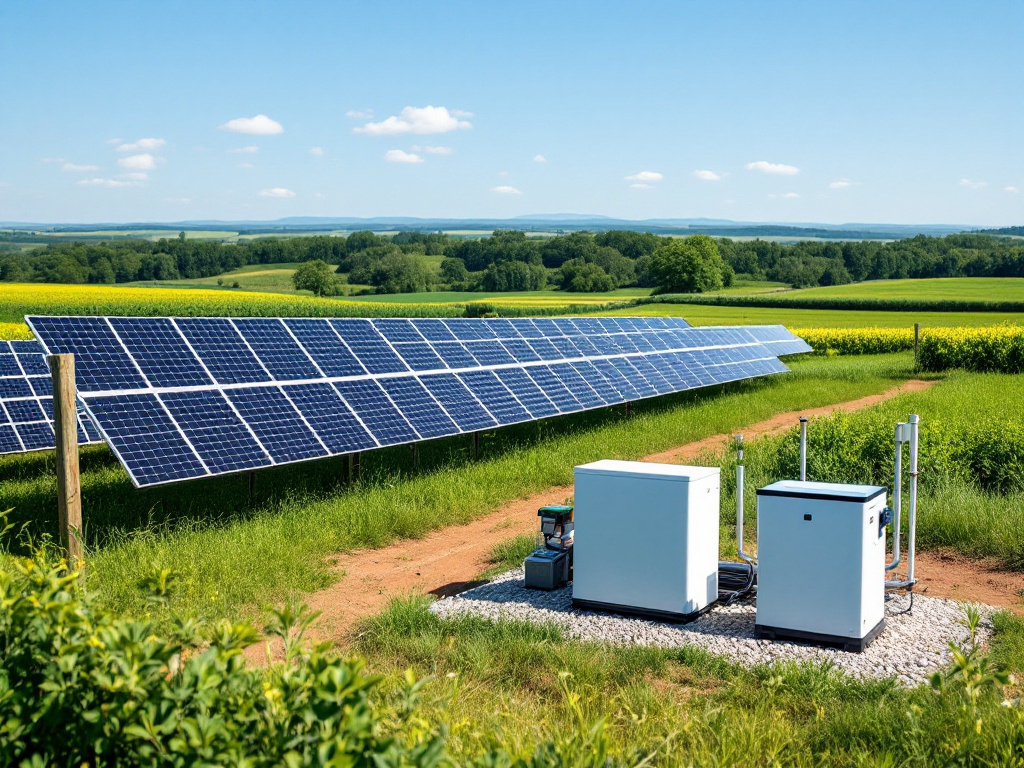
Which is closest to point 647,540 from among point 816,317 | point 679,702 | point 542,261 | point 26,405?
point 679,702

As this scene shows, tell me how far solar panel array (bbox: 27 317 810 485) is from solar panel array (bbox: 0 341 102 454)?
293 cm

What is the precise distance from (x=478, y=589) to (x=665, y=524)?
208 cm

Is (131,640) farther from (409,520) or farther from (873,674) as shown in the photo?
(409,520)

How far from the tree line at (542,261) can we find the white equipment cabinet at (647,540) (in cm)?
7719

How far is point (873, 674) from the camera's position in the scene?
260 inches

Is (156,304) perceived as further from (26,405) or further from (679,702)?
(679,702)

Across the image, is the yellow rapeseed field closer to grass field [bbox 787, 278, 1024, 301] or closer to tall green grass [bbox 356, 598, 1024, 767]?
grass field [bbox 787, 278, 1024, 301]

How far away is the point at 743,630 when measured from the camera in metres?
7.59

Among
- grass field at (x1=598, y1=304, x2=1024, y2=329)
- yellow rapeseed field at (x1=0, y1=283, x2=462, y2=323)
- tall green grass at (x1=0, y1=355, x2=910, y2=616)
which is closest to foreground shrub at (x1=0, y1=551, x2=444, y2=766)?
tall green grass at (x1=0, y1=355, x2=910, y2=616)

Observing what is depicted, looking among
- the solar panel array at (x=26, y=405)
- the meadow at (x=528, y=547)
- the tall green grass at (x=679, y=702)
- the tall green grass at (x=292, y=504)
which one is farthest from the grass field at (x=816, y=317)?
the tall green grass at (x=679, y=702)

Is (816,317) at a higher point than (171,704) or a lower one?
lower

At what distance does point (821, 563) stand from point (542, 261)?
115 meters

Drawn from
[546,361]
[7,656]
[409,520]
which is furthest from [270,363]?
[7,656]

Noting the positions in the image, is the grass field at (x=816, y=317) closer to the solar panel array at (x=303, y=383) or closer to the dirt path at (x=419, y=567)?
the solar panel array at (x=303, y=383)
